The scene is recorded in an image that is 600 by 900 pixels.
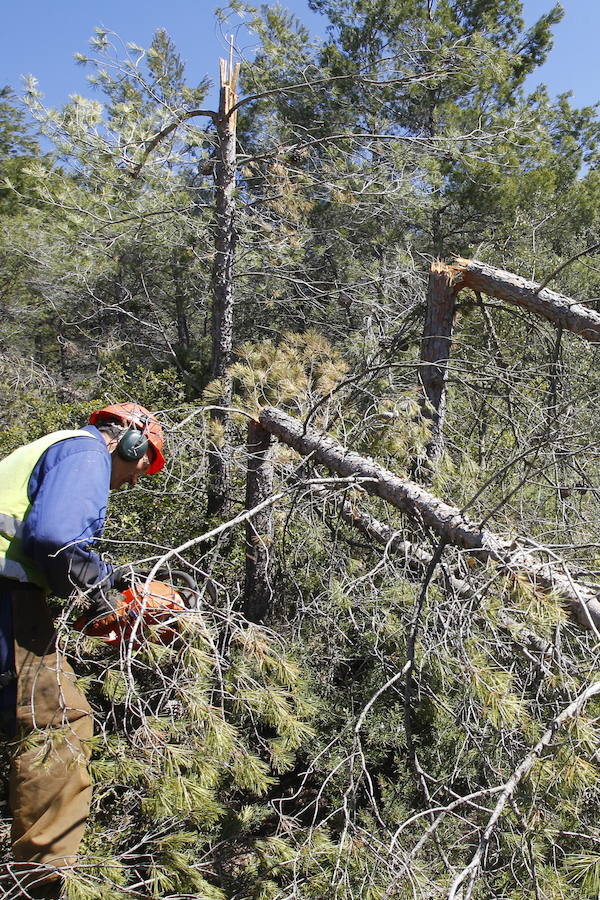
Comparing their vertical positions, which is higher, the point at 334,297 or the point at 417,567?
the point at 334,297

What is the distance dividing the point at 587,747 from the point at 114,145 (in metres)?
6.22

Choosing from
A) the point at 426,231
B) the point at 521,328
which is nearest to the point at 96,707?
the point at 521,328

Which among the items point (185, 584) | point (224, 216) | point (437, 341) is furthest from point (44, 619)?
point (224, 216)

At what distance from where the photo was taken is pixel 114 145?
18.7ft

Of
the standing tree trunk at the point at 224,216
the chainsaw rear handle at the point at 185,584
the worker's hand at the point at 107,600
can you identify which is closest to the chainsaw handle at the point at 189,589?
the chainsaw rear handle at the point at 185,584

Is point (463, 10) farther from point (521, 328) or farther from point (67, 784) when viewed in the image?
point (67, 784)

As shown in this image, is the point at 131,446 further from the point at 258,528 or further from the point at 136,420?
the point at 258,528

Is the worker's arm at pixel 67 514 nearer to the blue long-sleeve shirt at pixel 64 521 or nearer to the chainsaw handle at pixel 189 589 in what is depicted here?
the blue long-sleeve shirt at pixel 64 521

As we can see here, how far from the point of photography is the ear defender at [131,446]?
253 cm

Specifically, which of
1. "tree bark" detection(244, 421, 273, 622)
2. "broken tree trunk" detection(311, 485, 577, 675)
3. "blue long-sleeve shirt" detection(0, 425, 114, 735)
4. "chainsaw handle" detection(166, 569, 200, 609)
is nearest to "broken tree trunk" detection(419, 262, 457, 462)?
"broken tree trunk" detection(311, 485, 577, 675)

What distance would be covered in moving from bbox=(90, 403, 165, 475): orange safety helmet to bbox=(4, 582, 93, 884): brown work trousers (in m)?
0.81

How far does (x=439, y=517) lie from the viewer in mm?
2867

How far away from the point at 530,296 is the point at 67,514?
3068 millimetres

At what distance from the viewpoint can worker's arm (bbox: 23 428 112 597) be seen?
207 cm
